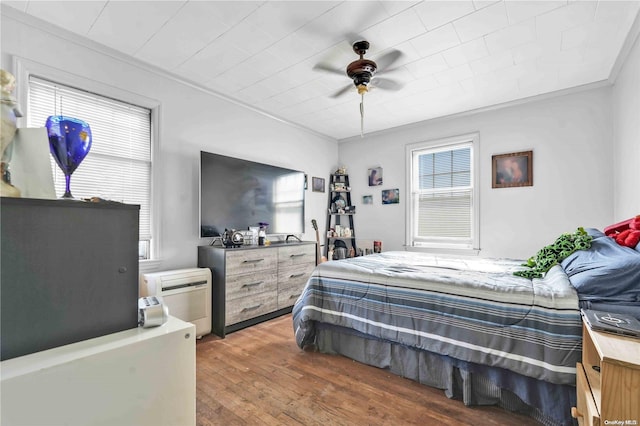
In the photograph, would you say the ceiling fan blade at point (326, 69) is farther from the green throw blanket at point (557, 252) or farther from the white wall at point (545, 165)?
the green throw blanket at point (557, 252)

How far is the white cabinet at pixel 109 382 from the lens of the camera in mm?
707

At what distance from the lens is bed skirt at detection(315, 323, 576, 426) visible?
1.48 meters

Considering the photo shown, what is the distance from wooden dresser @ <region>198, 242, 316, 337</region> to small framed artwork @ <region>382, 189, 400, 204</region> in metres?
1.72

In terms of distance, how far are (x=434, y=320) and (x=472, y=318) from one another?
0.75ft

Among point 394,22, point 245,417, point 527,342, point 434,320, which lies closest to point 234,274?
point 245,417

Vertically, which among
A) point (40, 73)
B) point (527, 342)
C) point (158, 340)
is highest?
point (40, 73)

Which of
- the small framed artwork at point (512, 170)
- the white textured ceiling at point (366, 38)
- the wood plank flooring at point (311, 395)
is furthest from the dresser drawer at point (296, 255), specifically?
the small framed artwork at point (512, 170)

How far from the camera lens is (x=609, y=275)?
56.2 inches

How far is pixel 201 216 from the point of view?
2998 mm

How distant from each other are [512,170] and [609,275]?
245 centimetres

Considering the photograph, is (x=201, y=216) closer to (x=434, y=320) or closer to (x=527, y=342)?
(x=434, y=320)

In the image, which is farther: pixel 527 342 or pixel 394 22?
pixel 394 22

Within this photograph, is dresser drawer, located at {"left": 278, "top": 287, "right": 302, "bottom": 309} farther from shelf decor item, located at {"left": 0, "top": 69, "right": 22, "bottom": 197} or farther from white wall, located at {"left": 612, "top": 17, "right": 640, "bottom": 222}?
white wall, located at {"left": 612, "top": 17, "right": 640, "bottom": 222}

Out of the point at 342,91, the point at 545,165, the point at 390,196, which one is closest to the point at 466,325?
the point at 342,91
